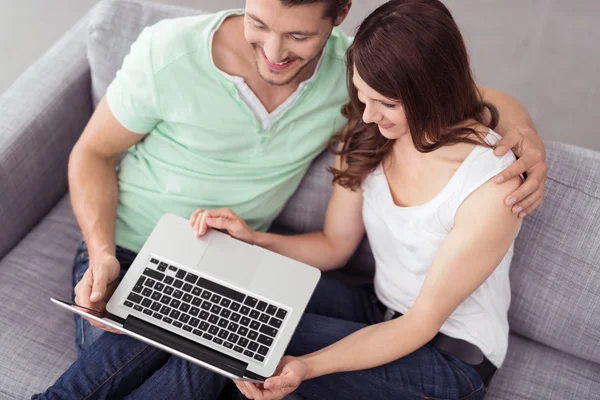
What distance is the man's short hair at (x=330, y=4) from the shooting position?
4.36ft

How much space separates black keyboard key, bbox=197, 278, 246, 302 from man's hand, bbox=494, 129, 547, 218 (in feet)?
1.93

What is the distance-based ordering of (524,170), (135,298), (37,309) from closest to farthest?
(524,170), (135,298), (37,309)

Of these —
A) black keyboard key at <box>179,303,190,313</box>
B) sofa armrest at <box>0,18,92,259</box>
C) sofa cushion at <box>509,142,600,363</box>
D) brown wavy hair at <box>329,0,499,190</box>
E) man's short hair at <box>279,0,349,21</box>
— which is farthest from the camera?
sofa armrest at <box>0,18,92,259</box>

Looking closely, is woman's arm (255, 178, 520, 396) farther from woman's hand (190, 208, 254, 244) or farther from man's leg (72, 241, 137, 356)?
man's leg (72, 241, 137, 356)

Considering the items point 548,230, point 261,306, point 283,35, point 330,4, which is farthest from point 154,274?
point 548,230

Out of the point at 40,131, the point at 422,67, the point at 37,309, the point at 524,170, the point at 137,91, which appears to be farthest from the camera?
the point at 40,131

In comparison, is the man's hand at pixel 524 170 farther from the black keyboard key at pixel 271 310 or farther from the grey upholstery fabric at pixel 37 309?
the grey upholstery fabric at pixel 37 309

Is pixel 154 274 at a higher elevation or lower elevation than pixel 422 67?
lower

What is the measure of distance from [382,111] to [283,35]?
27 centimetres

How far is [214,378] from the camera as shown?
4.83ft

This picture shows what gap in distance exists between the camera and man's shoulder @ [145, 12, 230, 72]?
1.51 metres

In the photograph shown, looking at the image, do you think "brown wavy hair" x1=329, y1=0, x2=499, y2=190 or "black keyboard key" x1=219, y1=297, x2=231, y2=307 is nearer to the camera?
"brown wavy hair" x1=329, y1=0, x2=499, y2=190

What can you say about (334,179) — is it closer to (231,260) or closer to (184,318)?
(231,260)

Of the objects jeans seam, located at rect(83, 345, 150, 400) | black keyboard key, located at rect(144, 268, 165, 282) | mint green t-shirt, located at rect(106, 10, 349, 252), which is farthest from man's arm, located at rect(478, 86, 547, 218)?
jeans seam, located at rect(83, 345, 150, 400)
